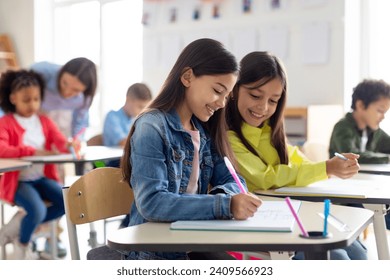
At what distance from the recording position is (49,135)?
2.41m

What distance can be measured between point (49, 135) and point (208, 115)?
1.50 meters

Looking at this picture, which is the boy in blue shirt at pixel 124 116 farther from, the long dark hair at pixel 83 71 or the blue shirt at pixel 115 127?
the long dark hair at pixel 83 71

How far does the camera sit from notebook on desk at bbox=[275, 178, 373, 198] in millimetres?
1204

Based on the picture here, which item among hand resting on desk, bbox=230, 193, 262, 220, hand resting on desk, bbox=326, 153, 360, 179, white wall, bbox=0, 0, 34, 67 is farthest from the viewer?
white wall, bbox=0, 0, 34, 67

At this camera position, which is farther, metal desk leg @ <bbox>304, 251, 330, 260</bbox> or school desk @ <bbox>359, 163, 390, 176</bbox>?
school desk @ <bbox>359, 163, 390, 176</bbox>

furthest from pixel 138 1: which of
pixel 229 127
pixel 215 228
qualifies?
pixel 215 228

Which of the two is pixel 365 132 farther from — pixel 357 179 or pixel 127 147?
pixel 127 147

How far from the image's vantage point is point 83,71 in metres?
2.51

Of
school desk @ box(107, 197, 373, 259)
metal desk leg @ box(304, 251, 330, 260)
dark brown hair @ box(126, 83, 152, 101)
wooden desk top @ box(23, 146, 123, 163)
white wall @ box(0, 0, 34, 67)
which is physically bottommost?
metal desk leg @ box(304, 251, 330, 260)

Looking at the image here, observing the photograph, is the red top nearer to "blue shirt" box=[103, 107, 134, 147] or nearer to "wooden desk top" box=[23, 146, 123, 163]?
"wooden desk top" box=[23, 146, 123, 163]

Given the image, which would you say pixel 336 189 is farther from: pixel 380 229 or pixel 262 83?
pixel 262 83

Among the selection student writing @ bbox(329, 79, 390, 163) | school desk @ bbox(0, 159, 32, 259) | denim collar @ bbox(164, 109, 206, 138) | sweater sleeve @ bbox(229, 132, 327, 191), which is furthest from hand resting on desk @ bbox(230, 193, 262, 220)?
student writing @ bbox(329, 79, 390, 163)

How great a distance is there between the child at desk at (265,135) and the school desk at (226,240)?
0.44 m

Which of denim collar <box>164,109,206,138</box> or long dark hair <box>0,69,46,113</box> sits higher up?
long dark hair <box>0,69,46,113</box>
